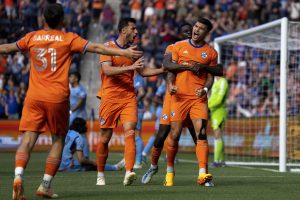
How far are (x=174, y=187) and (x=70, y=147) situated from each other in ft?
16.5

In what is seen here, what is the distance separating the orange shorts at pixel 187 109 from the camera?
13445 mm

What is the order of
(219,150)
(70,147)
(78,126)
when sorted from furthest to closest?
(219,150)
(78,126)
(70,147)

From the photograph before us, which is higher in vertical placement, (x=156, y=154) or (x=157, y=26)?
(x=157, y=26)

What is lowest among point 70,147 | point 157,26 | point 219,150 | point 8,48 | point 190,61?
point 219,150

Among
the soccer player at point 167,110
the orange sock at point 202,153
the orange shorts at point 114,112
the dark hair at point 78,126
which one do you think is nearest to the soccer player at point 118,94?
the orange shorts at point 114,112

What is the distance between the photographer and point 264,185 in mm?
13430

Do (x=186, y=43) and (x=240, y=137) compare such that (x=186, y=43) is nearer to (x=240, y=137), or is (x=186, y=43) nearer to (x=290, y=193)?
(x=290, y=193)

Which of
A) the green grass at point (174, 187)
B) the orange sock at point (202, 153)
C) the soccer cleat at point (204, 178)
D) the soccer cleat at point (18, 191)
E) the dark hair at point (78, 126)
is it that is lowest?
the green grass at point (174, 187)

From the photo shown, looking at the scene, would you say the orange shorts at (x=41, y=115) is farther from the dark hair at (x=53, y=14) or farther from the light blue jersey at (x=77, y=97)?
the light blue jersey at (x=77, y=97)

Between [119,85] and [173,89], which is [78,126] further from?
[173,89]

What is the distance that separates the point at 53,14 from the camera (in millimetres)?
10734

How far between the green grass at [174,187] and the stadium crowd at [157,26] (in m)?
10.6

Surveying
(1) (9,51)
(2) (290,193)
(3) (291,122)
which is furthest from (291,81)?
(1) (9,51)

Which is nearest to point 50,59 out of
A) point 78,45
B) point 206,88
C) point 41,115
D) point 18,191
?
point 78,45
